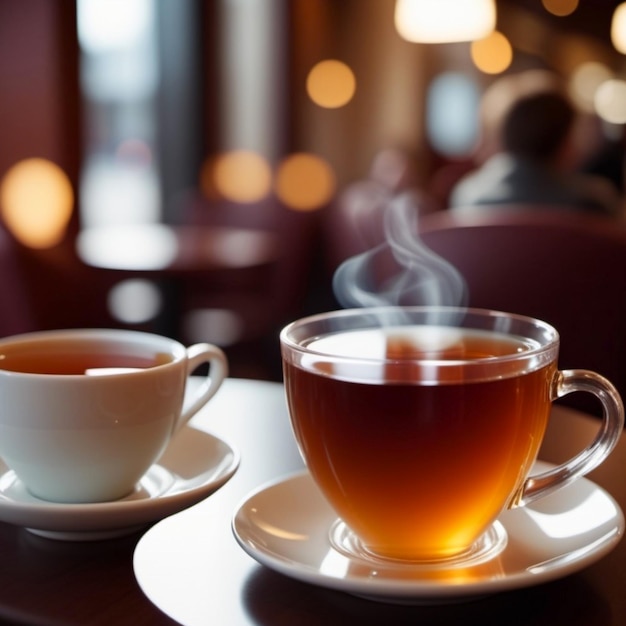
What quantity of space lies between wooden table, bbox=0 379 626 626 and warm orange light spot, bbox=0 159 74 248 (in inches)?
121

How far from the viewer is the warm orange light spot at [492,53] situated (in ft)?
30.8

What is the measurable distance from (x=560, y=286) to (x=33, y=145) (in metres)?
2.64

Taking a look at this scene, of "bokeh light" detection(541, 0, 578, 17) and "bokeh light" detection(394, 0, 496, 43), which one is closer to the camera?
"bokeh light" detection(394, 0, 496, 43)

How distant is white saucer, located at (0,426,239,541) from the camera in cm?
51

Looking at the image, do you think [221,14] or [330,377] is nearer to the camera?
[330,377]

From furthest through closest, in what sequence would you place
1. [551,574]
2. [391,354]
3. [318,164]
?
[318,164], [391,354], [551,574]

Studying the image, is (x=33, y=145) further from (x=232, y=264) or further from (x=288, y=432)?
(x=288, y=432)

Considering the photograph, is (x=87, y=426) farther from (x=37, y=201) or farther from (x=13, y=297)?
(x=37, y=201)

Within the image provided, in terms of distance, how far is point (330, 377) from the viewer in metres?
0.50

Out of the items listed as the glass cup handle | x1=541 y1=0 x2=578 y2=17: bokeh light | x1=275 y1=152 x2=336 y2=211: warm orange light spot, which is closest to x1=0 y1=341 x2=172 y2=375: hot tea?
the glass cup handle

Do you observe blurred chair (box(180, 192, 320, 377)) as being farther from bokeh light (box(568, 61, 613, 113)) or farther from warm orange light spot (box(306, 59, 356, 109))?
bokeh light (box(568, 61, 613, 113))

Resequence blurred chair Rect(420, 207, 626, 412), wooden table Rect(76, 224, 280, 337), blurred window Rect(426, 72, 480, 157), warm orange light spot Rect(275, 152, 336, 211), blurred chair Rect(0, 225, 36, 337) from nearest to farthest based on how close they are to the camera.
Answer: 1. blurred chair Rect(420, 207, 626, 412)
2. blurred chair Rect(0, 225, 36, 337)
3. wooden table Rect(76, 224, 280, 337)
4. warm orange light spot Rect(275, 152, 336, 211)
5. blurred window Rect(426, 72, 480, 157)

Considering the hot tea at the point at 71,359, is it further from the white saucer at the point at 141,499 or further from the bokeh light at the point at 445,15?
the bokeh light at the point at 445,15

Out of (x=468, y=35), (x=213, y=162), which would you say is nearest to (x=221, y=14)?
(x=213, y=162)
